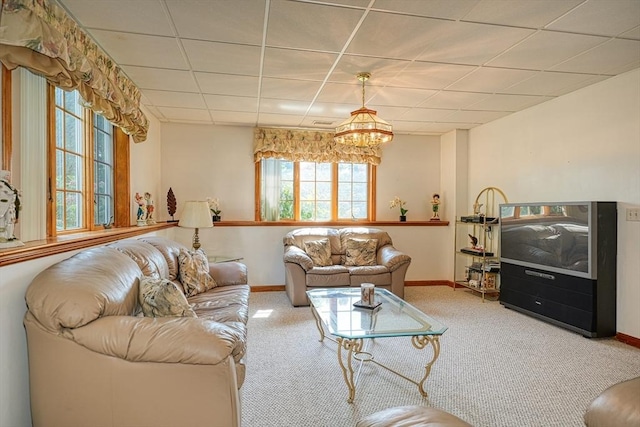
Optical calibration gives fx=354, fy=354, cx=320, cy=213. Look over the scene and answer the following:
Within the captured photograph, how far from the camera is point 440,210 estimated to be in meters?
5.81

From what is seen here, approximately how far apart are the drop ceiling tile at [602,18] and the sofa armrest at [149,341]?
2.79 meters

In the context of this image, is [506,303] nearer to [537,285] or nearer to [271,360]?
[537,285]

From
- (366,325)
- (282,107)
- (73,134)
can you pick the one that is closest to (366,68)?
(282,107)

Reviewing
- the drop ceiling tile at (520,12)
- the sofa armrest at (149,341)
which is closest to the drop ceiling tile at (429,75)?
the drop ceiling tile at (520,12)

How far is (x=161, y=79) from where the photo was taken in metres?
3.34

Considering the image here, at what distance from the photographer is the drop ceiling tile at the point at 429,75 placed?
3.01 metres

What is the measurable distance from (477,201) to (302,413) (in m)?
4.08

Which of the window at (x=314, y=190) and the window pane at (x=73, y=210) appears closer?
the window pane at (x=73, y=210)

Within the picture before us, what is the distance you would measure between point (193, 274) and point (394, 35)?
246 cm

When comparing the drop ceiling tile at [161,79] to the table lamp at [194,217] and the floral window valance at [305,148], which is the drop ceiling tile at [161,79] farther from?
the floral window valance at [305,148]

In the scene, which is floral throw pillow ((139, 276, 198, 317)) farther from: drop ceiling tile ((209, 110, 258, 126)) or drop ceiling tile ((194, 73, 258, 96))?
drop ceiling tile ((209, 110, 258, 126))

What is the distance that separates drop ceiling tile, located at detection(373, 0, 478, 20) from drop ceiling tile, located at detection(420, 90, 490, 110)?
1.56 metres

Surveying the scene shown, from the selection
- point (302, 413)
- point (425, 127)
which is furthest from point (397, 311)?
point (425, 127)

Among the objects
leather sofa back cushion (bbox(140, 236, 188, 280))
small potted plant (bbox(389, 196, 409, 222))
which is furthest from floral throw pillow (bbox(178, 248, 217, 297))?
small potted plant (bbox(389, 196, 409, 222))
